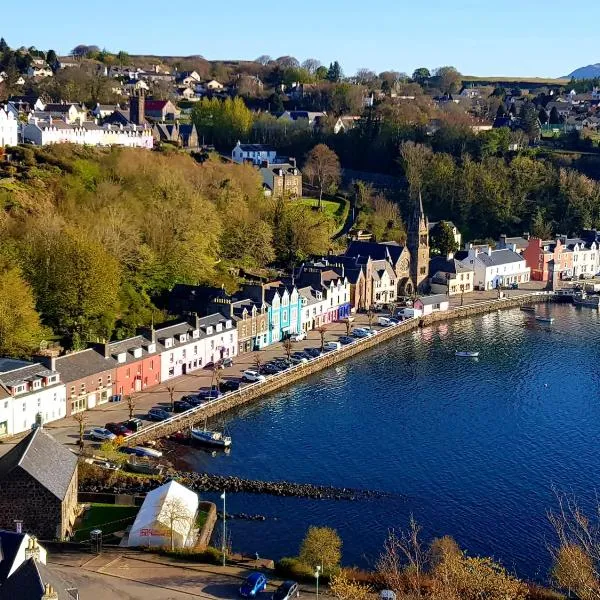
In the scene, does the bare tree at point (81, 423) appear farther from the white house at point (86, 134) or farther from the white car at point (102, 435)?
the white house at point (86, 134)

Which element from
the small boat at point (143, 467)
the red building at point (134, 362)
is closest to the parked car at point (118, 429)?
the small boat at point (143, 467)

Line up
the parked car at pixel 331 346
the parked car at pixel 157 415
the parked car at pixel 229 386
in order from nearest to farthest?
the parked car at pixel 157 415, the parked car at pixel 229 386, the parked car at pixel 331 346

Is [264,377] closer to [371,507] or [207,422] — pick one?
[207,422]

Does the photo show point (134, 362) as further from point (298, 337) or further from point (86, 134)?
point (86, 134)

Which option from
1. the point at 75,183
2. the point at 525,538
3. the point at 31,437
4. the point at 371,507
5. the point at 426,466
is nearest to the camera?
the point at 31,437

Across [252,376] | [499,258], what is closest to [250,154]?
[499,258]

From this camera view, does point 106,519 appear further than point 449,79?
No

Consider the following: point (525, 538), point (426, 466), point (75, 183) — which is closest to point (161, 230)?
point (75, 183)
